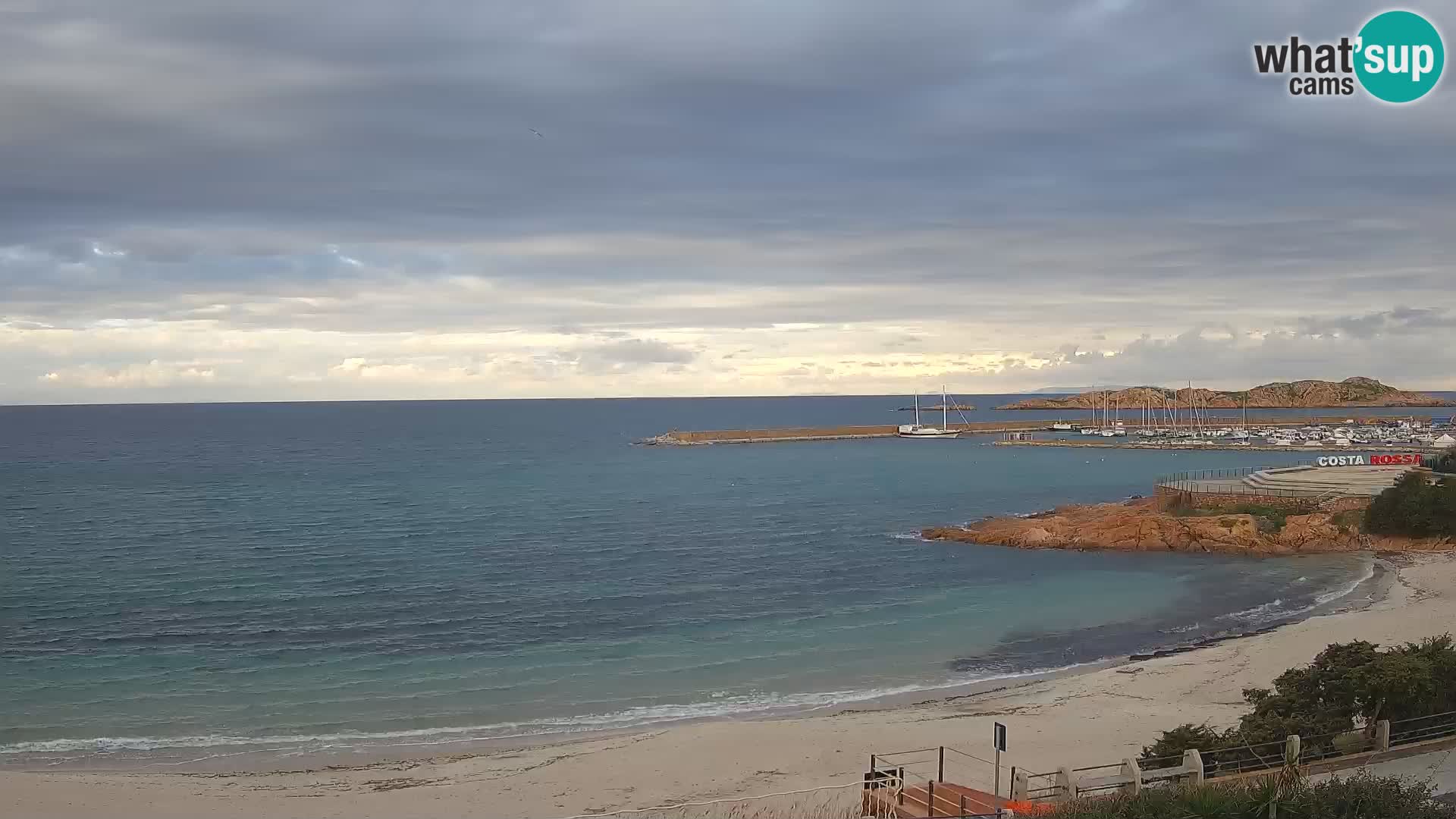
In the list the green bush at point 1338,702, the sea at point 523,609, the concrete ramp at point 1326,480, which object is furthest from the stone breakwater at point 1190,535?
the green bush at point 1338,702

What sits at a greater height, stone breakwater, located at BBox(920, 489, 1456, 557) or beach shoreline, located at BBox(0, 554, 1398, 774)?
stone breakwater, located at BBox(920, 489, 1456, 557)

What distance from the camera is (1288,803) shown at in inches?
460

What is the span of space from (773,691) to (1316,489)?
151 ft

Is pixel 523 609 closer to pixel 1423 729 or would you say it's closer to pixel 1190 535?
pixel 1423 729

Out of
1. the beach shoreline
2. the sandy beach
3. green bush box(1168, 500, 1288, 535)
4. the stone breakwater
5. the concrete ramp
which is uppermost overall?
the concrete ramp

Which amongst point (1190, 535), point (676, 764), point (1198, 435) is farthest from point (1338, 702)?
point (1198, 435)

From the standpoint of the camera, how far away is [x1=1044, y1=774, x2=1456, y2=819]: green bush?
11.3 meters

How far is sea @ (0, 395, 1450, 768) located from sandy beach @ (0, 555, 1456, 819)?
197cm

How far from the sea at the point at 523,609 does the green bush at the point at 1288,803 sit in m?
15.8

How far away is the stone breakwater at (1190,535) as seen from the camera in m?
53.6

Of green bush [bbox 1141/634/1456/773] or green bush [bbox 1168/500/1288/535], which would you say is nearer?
green bush [bbox 1141/634/1456/773]

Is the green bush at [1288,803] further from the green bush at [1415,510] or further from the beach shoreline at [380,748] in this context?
the green bush at [1415,510]

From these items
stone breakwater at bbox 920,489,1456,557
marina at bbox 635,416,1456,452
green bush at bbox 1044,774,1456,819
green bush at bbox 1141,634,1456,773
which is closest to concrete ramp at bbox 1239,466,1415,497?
stone breakwater at bbox 920,489,1456,557

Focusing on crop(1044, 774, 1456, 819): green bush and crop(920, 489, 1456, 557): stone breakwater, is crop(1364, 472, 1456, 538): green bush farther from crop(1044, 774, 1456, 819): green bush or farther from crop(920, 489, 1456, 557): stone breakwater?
crop(1044, 774, 1456, 819): green bush
